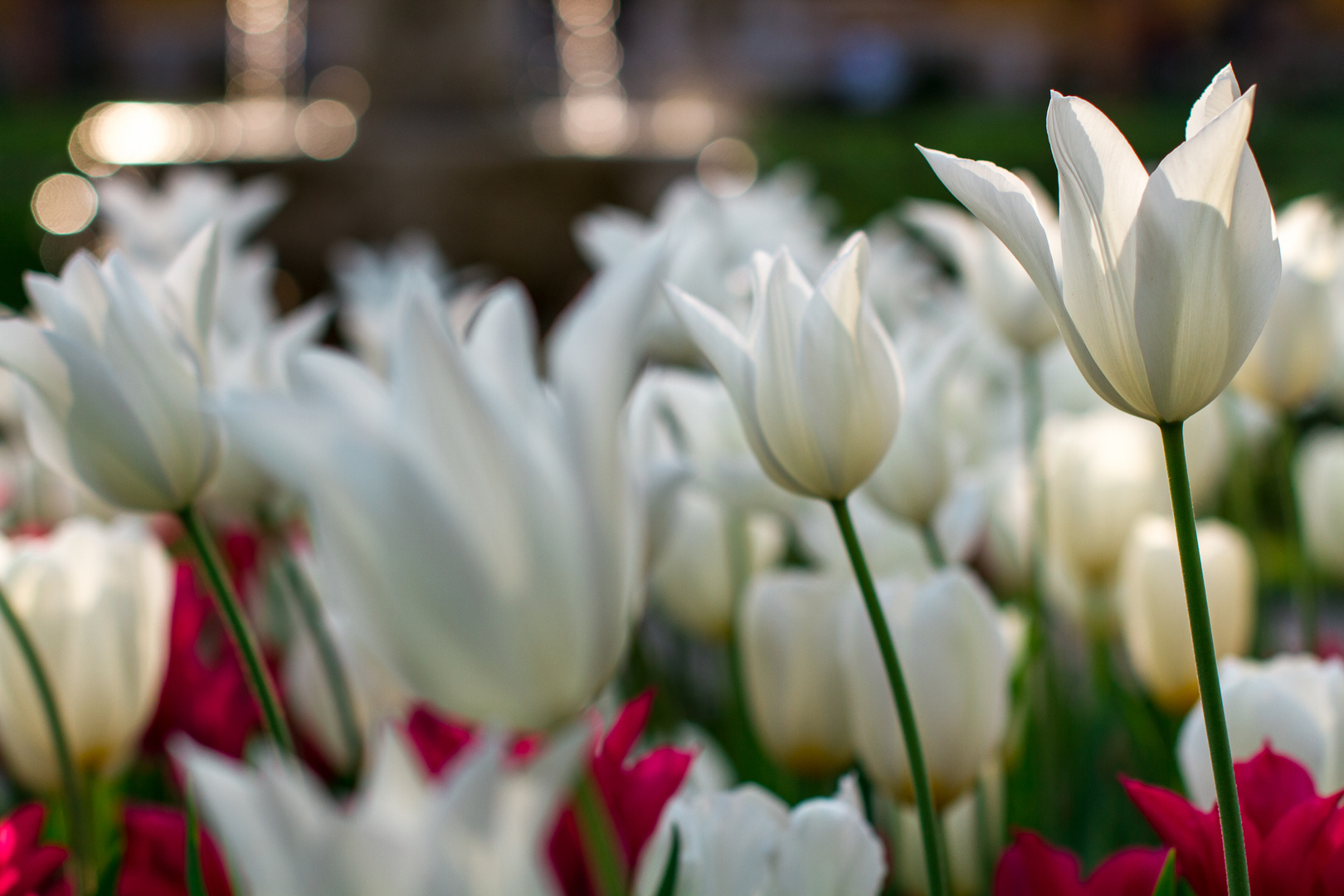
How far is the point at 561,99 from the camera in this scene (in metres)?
13.5

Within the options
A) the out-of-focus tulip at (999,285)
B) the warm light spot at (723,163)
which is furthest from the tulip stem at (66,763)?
the warm light spot at (723,163)

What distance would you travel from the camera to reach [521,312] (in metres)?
0.45

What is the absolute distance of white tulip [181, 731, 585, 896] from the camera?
1.07 ft

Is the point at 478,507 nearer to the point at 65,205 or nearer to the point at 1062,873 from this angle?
the point at 1062,873

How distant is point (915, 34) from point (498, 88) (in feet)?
58.6

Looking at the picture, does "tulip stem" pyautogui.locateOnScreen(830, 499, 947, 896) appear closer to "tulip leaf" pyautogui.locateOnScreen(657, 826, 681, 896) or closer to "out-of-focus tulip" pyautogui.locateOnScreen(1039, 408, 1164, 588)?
"tulip leaf" pyautogui.locateOnScreen(657, 826, 681, 896)

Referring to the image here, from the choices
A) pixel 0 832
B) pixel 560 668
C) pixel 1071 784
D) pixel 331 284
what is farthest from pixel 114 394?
pixel 331 284

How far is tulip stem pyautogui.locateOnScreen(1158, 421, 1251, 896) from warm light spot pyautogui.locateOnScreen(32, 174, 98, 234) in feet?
17.2

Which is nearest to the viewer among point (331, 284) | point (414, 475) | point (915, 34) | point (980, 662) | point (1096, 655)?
point (414, 475)

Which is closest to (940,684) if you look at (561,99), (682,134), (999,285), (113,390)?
(999,285)

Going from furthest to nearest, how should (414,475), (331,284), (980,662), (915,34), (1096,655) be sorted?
(915,34) < (331,284) < (1096,655) < (980,662) < (414,475)

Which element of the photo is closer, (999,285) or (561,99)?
(999,285)

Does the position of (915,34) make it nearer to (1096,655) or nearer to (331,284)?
(331,284)

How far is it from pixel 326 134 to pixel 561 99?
8.93 meters
